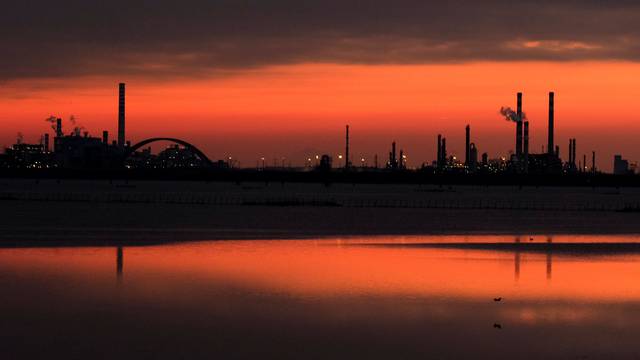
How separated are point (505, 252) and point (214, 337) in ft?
88.5

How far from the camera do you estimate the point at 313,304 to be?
28.8m

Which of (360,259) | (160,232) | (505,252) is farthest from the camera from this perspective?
(160,232)

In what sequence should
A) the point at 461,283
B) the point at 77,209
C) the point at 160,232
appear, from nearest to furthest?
the point at 461,283 < the point at 160,232 < the point at 77,209

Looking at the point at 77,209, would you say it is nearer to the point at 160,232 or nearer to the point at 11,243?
the point at 160,232

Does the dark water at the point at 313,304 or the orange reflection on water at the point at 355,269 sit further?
the orange reflection on water at the point at 355,269

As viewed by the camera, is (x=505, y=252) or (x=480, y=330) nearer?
(x=480, y=330)

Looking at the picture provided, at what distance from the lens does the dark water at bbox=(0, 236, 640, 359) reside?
22.2 metres

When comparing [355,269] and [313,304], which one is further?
[355,269]

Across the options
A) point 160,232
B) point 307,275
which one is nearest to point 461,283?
point 307,275

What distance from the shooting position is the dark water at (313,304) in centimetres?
2220

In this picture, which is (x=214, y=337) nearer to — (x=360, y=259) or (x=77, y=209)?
(x=360, y=259)

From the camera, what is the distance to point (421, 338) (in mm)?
23562

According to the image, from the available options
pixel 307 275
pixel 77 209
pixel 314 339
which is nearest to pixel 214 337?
pixel 314 339

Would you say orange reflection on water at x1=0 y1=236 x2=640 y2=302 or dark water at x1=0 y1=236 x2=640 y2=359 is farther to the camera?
orange reflection on water at x1=0 y1=236 x2=640 y2=302
